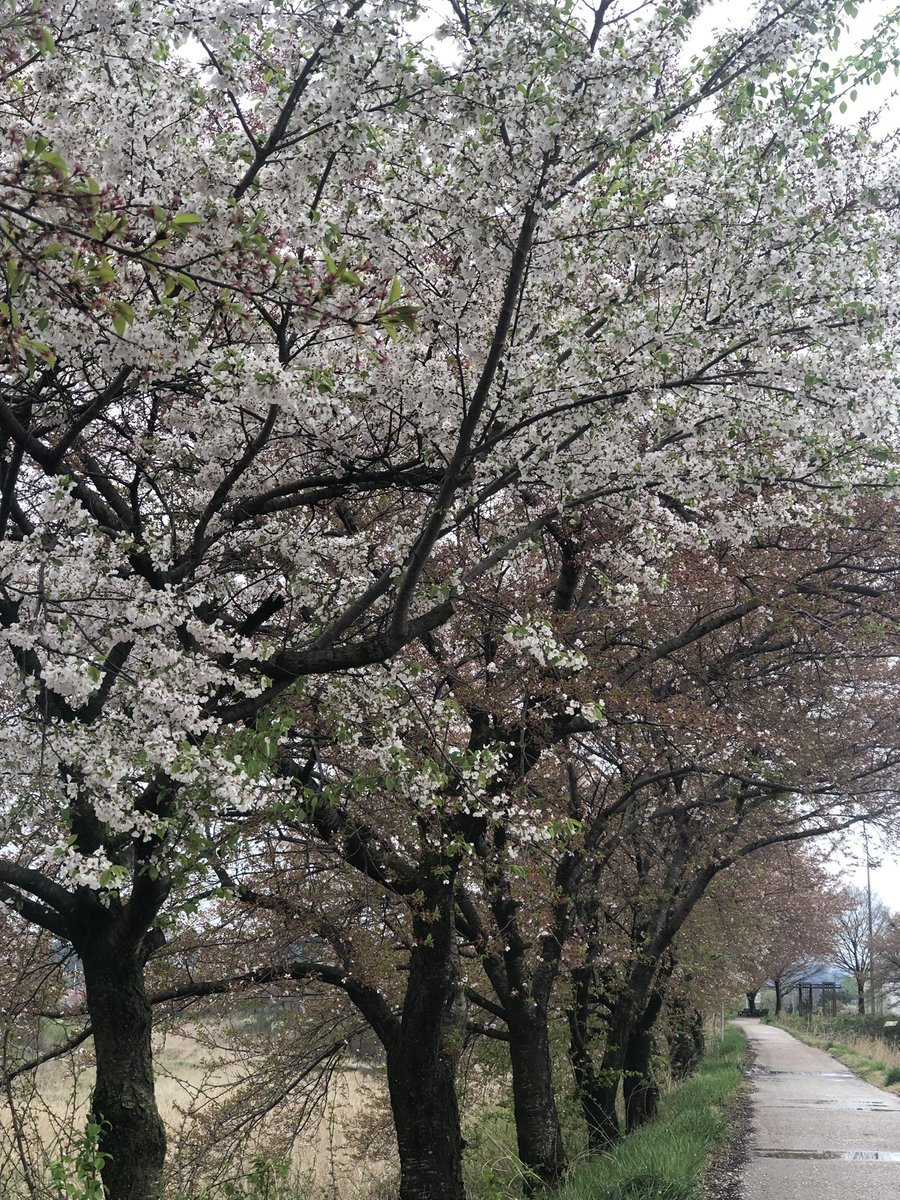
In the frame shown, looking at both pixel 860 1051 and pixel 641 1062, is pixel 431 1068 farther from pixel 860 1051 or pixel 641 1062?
pixel 860 1051

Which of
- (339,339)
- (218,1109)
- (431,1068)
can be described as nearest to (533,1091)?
(431,1068)

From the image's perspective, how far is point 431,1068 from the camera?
8.23 metres

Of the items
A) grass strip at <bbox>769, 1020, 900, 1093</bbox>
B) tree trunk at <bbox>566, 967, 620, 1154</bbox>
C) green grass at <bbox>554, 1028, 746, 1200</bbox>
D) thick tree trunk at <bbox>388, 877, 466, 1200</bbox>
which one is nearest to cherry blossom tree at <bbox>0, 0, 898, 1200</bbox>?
thick tree trunk at <bbox>388, 877, 466, 1200</bbox>

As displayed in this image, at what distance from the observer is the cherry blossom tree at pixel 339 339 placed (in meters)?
4.06

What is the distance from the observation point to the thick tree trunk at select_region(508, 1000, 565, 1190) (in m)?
9.59

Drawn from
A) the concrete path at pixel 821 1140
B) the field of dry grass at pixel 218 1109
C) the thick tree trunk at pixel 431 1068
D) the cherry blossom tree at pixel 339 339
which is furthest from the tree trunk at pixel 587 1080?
the cherry blossom tree at pixel 339 339

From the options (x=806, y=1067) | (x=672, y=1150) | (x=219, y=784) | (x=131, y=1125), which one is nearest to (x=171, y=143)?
(x=219, y=784)

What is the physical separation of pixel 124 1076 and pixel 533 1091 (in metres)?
5.14

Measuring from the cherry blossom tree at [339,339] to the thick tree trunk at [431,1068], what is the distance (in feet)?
6.62

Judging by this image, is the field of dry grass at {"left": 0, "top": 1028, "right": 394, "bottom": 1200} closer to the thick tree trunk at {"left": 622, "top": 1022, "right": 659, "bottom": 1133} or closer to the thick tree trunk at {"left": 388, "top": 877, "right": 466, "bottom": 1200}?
the thick tree trunk at {"left": 388, "top": 877, "right": 466, "bottom": 1200}

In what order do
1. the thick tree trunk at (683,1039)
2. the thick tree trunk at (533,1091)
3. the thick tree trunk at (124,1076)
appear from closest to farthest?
the thick tree trunk at (124,1076) → the thick tree trunk at (533,1091) → the thick tree trunk at (683,1039)

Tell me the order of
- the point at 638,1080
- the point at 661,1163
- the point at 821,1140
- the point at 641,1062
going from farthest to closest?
the point at 641,1062 → the point at 638,1080 → the point at 821,1140 → the point at 661,1163

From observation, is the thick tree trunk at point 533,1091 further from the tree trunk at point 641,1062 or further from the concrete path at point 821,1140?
the tree trunk at point 641,1062

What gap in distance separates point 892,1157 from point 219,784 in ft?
32.5
